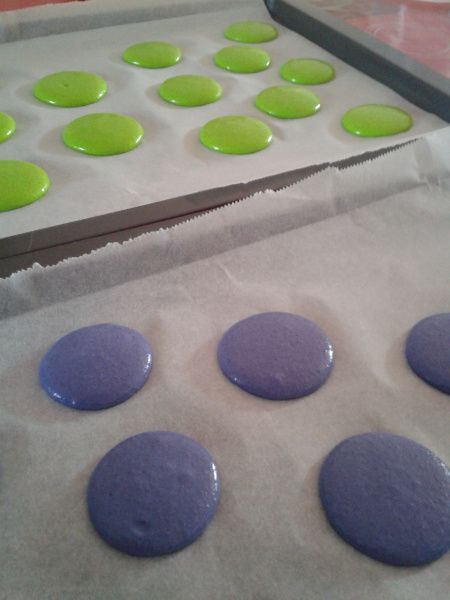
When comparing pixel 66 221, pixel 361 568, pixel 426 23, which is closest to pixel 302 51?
pixel 426 23

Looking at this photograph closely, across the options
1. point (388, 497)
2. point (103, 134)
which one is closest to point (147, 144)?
point (103, 134)

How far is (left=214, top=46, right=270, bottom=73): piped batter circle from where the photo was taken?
3.89 feet

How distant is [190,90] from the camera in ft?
3.57

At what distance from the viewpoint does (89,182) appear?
2.88 feet

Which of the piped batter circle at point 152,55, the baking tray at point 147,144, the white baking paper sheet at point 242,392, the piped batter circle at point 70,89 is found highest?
the piped batter circle at point 152,55

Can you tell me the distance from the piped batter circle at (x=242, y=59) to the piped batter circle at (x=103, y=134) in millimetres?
302

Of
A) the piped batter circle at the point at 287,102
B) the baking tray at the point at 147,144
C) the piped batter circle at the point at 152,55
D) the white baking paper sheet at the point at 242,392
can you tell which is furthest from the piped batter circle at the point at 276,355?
the piped batter circle at the point at 152,55

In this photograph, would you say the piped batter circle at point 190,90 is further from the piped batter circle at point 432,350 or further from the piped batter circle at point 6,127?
the piped batter circle at point 432,350

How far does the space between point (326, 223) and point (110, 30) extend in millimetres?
792

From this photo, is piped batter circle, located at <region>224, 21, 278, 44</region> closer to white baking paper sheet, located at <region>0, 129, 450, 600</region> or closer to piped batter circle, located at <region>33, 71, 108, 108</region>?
piped batter circle, located at <region>33, 71, 108, 108</region>

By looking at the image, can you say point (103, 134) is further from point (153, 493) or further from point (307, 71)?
point (153, 493)

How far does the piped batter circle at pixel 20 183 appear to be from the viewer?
81 cm

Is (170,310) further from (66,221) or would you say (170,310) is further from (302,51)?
(302,51)

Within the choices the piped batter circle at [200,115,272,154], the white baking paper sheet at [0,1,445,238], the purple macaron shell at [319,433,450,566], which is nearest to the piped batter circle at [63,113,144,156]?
the white baking paper sheet at [0,1,445,238]
